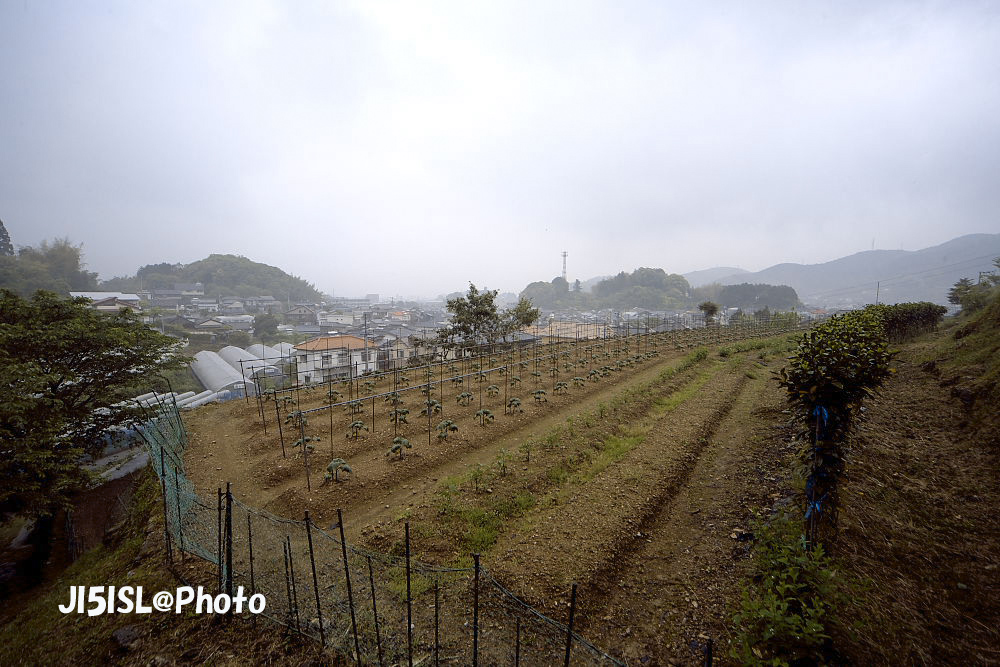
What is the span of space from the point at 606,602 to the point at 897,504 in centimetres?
482

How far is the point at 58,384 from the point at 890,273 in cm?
19233

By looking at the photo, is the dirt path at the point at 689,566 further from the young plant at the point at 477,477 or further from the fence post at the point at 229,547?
the fence post at the point at 229,547

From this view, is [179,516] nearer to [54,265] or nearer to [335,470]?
[335,470]

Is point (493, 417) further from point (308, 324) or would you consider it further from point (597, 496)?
point (308, 324)

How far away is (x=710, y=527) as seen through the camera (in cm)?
614

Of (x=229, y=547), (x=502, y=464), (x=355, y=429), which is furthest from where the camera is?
(x=355, y=429)

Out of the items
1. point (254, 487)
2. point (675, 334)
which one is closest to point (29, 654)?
point (254, 487)

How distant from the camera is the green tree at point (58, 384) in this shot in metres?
7.78

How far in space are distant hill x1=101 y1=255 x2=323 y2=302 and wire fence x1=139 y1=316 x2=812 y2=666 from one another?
75401 mm

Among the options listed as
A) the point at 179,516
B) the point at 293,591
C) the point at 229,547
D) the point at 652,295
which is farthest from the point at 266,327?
the point at 652,295

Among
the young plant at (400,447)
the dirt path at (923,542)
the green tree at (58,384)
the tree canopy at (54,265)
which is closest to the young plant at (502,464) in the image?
the young plant at (400,447)

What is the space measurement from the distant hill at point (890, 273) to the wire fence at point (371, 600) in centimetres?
11051

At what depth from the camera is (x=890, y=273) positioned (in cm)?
12788

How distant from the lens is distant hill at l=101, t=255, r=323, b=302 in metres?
66.2
